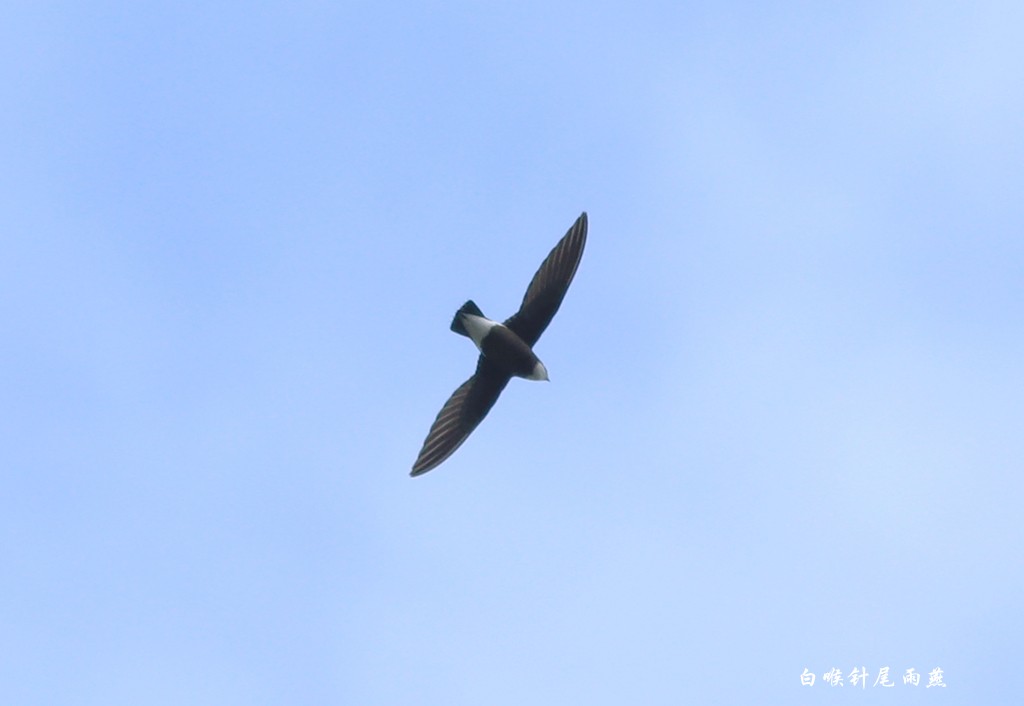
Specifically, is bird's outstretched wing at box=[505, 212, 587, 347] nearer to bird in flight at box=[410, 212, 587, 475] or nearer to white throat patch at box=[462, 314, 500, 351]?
bird in flight at box=[410, 212, 587, 475]

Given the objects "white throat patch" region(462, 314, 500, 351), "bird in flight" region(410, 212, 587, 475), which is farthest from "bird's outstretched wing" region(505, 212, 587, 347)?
"white throat patch" region(462, 314, 500, 351)

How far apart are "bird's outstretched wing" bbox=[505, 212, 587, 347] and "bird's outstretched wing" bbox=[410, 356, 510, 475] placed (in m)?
0.63

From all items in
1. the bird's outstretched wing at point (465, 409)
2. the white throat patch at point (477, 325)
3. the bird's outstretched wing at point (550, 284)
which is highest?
the bird's outstretched wing at point (550, 284)

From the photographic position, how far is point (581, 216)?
17.5 metres

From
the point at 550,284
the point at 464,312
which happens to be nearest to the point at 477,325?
the point at 464,312

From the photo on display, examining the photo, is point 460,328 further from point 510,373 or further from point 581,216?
point 581,216

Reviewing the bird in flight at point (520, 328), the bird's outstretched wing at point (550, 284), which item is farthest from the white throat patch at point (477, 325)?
the bird's outstretched wing at point (550, 284)

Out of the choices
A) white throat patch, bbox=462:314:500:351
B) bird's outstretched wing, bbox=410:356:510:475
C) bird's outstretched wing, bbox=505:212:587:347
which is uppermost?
bird's outstretched wing, bbox=505:212:587:347

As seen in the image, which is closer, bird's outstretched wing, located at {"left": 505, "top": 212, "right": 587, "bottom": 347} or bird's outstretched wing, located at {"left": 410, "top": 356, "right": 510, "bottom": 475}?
bird's outstretched wing, located at {"left": 505, "top": 212, "right": 587, "bottom": 347}

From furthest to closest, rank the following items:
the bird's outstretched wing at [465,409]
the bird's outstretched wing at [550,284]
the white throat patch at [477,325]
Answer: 1. the bird's outstretched wing at [465,409]
2. the bird's outstretched wing at [550,284]
3. the white throat patch at [477,325]

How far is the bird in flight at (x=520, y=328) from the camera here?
17.3 meters

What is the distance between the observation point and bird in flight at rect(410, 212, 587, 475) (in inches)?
682

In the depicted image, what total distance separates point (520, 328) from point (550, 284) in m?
0.61

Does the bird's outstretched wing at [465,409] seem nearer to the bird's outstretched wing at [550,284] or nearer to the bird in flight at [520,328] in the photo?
the bird in flight at [520,328]
